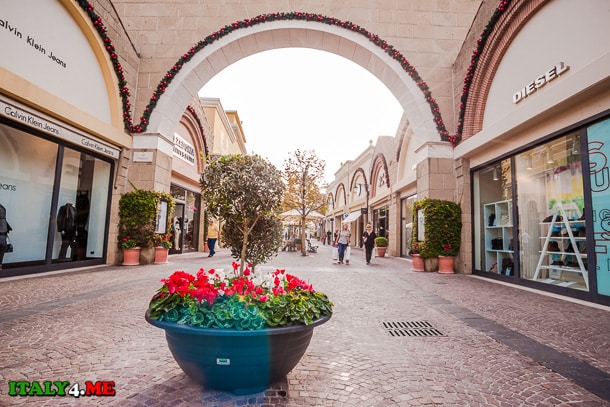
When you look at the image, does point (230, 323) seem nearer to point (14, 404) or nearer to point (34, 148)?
point (14, 404)

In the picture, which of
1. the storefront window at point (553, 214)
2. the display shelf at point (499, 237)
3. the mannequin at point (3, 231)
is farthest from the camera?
the display shelf at point (499, 237)

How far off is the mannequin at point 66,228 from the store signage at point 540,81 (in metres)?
11.6

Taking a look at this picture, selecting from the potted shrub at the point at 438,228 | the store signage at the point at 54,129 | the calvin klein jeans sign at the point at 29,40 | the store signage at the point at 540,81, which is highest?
the calvin klein jeans sign at the point at 29,40

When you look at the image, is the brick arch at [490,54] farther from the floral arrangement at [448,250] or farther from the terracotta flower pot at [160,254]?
the terracotta flower pot at [160,254]

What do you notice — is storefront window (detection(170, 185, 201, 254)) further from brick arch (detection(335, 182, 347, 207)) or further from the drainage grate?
brick arch (detection(335, 182, 347, 207))

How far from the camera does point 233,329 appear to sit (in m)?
1.94

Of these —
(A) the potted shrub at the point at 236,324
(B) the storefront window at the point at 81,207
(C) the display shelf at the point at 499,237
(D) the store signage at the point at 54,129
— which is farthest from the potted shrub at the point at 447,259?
(D) the store signage at the point at 54,129

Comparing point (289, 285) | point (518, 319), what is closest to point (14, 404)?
point (289, 285)

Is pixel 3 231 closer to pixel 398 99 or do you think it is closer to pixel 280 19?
pixel 280 19

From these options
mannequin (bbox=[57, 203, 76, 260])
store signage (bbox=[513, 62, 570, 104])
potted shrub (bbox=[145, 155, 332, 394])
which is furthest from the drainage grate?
mannequin (bbox=[57, 203, 76, 260])

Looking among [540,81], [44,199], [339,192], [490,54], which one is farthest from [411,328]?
[339,192]

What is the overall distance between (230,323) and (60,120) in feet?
26.2

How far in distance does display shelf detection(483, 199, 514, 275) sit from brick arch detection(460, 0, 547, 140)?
240 cm

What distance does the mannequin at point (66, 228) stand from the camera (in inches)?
318
